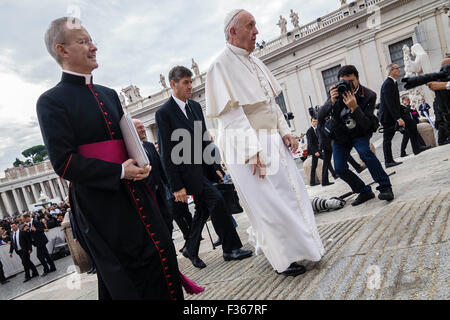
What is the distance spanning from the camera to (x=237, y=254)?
3.88 meters

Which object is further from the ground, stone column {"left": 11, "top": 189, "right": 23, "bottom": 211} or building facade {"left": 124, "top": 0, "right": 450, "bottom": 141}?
building facade {"left": 124, "top": 0, "right": 450, "bottom": 141}

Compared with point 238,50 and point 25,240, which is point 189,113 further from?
point 25,240

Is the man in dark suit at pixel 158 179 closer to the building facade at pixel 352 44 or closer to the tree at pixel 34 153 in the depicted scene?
the building facade at pixel 352 44

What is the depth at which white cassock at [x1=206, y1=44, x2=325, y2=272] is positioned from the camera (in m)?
2.74

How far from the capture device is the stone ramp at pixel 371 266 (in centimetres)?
190

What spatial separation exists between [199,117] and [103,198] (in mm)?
2560

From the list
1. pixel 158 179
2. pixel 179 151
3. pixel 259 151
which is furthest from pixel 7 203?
pixel 259 151

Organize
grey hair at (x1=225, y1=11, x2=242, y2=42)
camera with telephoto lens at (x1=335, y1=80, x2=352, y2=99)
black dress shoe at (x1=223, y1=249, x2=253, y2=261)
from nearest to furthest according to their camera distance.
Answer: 1. grey hair at (x1=225, y1=11, x2=242, y2=42)
2. black dress shoe at (x1=223, y1=249, x2=253, y2=261)
3. camera with telephoto lens at (x1=335, y1=80, x2=352, y2=99)

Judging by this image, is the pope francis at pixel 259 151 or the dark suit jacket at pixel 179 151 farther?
the dark suit jacket at pixel 179 151

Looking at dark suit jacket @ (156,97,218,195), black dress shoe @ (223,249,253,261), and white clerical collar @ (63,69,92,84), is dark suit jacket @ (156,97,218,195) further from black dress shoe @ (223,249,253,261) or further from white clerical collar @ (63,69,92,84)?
white clerical collar @ (63,69,92,84)

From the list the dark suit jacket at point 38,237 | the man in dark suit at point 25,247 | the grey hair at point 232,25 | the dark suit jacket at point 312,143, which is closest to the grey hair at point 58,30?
the grey hair at point 232,25

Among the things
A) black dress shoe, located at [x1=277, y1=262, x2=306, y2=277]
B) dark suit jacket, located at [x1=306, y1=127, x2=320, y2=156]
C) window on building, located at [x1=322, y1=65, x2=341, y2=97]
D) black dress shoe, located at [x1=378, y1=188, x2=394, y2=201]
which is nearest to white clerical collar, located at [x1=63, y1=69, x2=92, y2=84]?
black dress shoe, located at [x1=277, y1=262, x2=306, y2=277]

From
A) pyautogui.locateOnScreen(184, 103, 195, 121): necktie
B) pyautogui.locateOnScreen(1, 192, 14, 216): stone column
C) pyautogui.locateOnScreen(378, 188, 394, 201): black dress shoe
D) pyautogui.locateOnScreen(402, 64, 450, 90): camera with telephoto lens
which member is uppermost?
pyautogui.locateOnScreen(184, 103, 195, 121): necktie

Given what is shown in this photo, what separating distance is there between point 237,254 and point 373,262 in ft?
6.07
